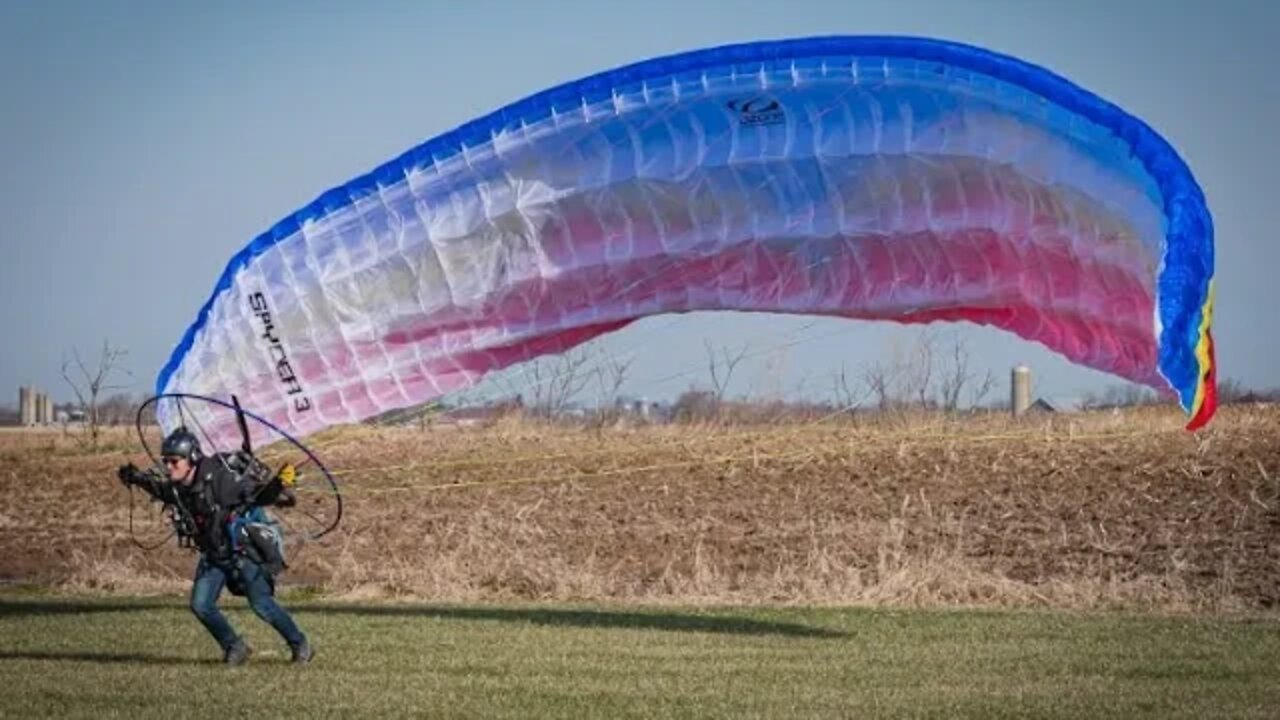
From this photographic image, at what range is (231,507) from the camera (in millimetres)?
12664

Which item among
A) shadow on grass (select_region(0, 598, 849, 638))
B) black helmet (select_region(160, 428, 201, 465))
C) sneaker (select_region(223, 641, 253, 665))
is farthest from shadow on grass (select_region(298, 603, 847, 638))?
black helmet (select_region(160, 428, 201, 465))

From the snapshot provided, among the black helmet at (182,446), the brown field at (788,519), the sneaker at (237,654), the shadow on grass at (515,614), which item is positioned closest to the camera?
the black helmet at (182,446)

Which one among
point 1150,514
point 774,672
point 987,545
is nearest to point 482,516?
point 987,545

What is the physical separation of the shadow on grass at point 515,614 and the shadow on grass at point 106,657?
2.78 m

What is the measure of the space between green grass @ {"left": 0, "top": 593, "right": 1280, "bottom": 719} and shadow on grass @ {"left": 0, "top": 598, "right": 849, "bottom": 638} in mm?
46

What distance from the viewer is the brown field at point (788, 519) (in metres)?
18.3

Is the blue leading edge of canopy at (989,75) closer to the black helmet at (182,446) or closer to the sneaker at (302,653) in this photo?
the black helmet at (182,446)

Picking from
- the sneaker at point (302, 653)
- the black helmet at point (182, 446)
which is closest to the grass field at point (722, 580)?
the sneaker at point (302, 653)

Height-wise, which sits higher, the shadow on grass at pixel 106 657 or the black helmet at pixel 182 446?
the black helmet at pixel 182 446

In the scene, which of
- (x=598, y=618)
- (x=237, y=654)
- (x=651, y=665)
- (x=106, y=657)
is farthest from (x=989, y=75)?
(x=106, y=657)

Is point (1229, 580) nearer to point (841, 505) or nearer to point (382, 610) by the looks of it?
point (841, 505)

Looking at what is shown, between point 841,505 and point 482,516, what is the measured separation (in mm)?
3852

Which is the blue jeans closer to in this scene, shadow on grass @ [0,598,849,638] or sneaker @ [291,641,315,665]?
sneaker @ [291,641,315,665]

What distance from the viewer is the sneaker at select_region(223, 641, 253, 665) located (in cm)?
1283
